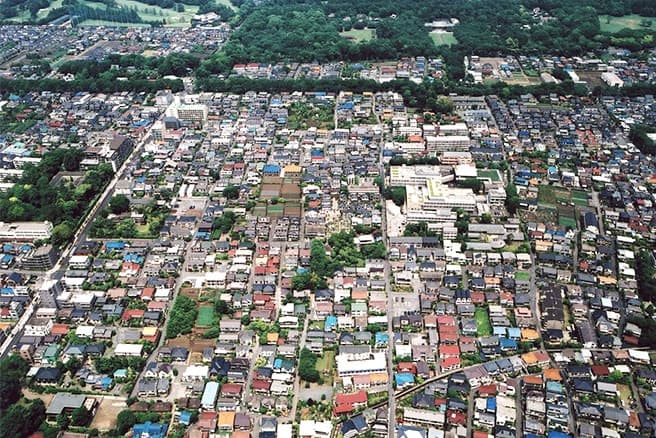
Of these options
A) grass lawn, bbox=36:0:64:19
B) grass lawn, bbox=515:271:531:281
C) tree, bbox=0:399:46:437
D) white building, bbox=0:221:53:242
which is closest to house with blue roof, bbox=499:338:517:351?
grass lawn, bbox=515:271:531:281

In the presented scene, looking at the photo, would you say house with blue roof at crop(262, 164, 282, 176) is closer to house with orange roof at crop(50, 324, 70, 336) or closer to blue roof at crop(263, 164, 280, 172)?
blue roof at crop(263, 164, 280, 172)

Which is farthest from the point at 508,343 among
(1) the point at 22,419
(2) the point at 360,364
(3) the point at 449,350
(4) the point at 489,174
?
(1) the point at 22,419

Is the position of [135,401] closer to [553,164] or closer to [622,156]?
[553,164]

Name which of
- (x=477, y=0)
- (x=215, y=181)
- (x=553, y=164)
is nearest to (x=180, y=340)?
(x=215, y=181)

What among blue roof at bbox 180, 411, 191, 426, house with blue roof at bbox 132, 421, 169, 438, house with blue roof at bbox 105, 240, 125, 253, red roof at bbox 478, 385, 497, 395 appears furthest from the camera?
house with blue roof at bbox 105, 240, 125, 253

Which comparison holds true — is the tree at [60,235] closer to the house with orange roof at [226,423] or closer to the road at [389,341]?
the house with orange roof at [226,423]

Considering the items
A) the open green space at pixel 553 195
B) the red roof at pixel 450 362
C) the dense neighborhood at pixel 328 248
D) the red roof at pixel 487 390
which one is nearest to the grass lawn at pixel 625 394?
the dense neighborhood at pixel 328 248
